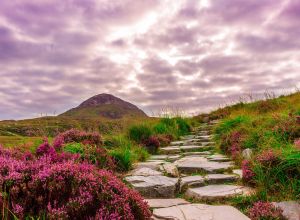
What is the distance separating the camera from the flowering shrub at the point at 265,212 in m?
4.29

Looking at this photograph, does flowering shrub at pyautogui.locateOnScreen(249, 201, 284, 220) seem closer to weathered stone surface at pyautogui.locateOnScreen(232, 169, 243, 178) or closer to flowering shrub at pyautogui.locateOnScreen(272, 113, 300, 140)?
weathered stone surface at pyautogui.locateOnScreen(232, 169, 243, 178)

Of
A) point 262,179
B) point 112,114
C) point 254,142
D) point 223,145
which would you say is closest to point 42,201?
point 262,179

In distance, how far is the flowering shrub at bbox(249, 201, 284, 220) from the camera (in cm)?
429

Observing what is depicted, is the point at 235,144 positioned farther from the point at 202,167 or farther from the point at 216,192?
the point at 216,192

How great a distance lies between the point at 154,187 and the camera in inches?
219

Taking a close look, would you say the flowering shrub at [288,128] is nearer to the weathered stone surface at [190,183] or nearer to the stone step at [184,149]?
the weathered stone surface at [190,183]

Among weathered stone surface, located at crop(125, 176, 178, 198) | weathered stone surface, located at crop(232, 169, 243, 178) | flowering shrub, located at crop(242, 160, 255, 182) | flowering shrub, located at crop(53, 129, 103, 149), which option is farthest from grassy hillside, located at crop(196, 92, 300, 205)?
flowering shrub, located at crop(53, 129, 103, 149)

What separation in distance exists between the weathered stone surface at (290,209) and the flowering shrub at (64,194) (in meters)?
1.92

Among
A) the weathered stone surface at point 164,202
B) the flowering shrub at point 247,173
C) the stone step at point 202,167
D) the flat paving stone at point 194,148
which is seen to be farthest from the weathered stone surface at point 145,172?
the flat paving stone at point 194,148

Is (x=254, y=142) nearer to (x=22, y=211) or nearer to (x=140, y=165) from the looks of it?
(x=140, y=165)

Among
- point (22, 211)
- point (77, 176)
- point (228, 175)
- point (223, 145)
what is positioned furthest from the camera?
point (223, 145)

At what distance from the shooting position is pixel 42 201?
3275 mm

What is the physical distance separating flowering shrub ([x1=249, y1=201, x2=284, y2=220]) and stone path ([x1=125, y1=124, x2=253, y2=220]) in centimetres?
19

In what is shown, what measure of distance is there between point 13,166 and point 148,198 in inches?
92.4
